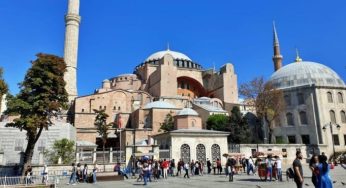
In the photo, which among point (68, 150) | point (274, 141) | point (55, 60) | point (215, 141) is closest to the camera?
point (55, 60)

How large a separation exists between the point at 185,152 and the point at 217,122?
1033 centimetres

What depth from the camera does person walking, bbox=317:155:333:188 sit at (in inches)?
208

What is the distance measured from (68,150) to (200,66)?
36745 millimetres

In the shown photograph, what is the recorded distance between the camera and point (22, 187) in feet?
38.8

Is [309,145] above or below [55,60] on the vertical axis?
below

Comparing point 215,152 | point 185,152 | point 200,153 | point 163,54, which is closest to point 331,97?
point 215,152

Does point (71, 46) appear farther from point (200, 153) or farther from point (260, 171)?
point (260, 171)

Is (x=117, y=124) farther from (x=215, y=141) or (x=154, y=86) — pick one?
(x=215, y=141)

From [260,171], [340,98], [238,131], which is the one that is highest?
[340,98]

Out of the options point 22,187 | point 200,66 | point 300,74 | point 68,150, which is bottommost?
point 22,187

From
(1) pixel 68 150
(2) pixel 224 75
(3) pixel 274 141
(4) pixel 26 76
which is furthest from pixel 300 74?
(4) pixel 26 76

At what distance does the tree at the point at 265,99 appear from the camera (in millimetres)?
29933

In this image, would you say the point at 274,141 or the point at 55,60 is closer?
the point at 55,60

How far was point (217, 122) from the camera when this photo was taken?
1214 inches
